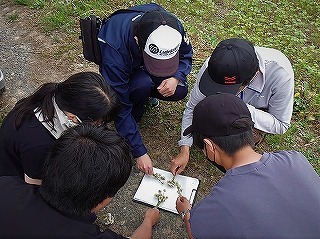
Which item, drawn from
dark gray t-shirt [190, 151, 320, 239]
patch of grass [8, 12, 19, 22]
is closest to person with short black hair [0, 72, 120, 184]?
dark gray t-shirt [190, 151, 320, 239]

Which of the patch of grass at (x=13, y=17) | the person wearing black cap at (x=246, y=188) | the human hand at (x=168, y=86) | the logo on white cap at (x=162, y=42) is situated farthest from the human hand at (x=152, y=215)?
the patch of grass at (x=13, y=17)

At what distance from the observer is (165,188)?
2840mm

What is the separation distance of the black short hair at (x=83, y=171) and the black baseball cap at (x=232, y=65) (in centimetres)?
88

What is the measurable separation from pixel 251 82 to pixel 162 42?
0.64 meters

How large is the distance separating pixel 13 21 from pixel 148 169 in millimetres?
2710

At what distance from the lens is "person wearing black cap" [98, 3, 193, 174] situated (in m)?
2.46

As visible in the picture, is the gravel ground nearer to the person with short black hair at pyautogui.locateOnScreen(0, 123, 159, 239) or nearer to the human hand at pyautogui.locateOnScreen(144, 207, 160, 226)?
the human hand at pyautogui.locateOnScreen(144, 207, 160, 226)

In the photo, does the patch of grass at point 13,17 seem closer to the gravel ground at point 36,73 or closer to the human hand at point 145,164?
the gravel ground at point 36,73

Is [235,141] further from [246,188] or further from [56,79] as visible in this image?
[56,79]

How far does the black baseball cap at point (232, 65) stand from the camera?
2.29 meters

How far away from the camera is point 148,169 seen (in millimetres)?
2854

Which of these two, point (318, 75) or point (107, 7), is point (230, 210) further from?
point (107, 7)

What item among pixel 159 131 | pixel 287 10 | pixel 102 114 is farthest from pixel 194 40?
pixel 102 114

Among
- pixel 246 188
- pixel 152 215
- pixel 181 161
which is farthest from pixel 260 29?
pixel 246 188
